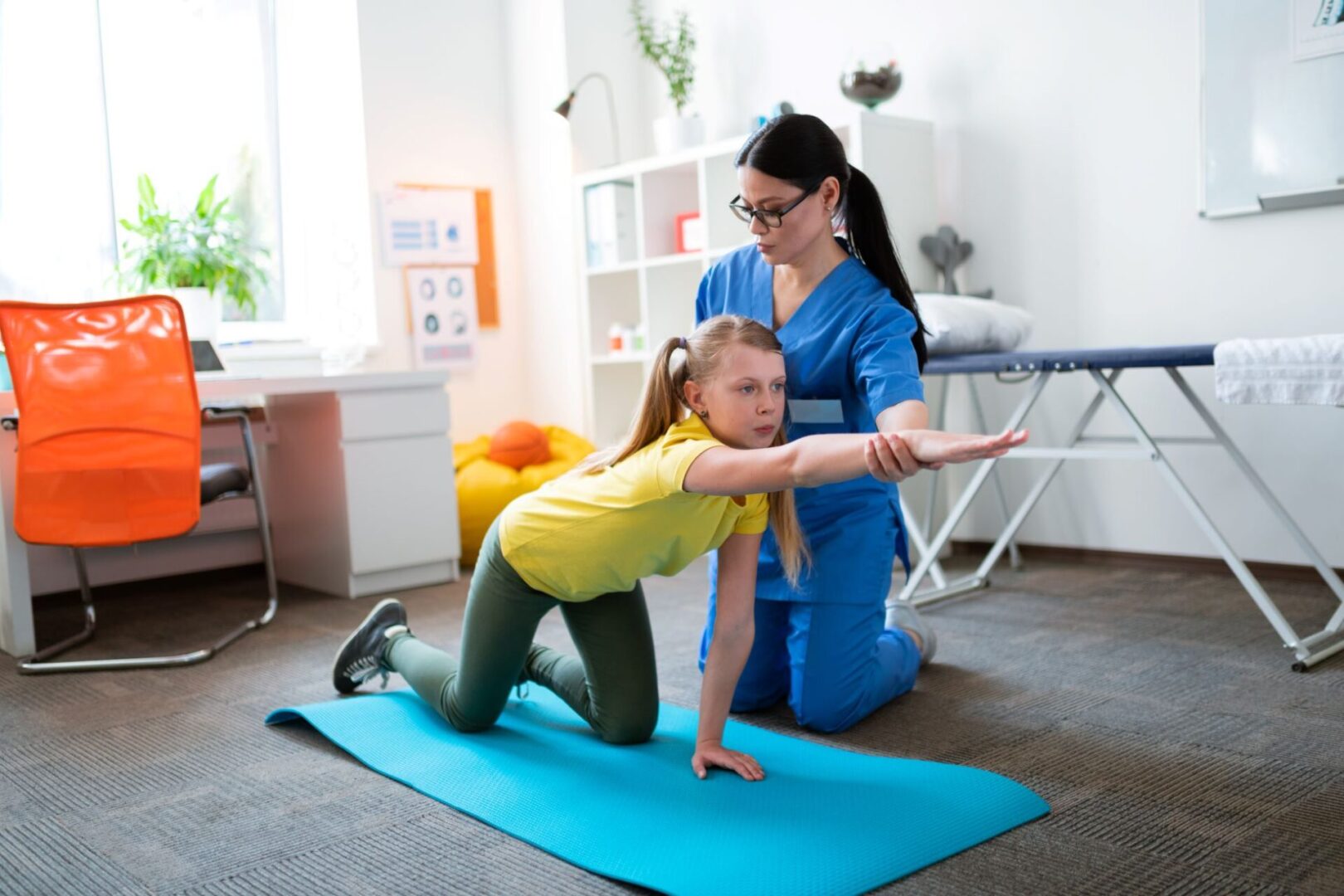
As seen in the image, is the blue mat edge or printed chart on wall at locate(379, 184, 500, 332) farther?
printed chart on wall at locate(379, 184, 500, 332)

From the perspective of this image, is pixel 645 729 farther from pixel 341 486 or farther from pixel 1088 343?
pixel 1088 343

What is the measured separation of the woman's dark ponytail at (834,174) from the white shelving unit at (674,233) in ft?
4.75

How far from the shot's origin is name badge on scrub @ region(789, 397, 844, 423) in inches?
82.1

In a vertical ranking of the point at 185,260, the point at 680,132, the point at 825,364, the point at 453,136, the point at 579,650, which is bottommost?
the point at 579,650

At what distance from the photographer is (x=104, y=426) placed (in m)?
2.84

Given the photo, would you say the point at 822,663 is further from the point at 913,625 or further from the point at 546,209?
the point at 546,209

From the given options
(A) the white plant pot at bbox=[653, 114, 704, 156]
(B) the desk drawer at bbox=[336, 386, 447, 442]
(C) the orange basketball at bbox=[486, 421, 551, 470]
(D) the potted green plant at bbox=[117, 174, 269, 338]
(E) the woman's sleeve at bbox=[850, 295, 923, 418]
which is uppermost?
(A) the white plant pot at bbox=[653, 114, 704, 156]

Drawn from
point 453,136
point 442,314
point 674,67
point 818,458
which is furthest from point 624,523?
point 453,136

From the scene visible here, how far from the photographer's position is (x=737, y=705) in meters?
2.27

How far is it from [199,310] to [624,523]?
2.70 metres

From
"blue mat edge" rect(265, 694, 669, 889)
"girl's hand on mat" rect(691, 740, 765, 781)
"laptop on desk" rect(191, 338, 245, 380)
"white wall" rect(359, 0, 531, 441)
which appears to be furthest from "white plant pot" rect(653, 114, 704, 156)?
"girl's hand on mat" rect(691, 740, 765, 781)

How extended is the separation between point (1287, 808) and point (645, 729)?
98cm

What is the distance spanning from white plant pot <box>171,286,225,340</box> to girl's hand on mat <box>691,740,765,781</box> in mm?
2659

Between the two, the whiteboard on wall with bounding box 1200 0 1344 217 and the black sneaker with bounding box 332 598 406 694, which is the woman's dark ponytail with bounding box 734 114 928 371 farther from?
the whiteboard on wall with bounding box 1200 0 1344 217
